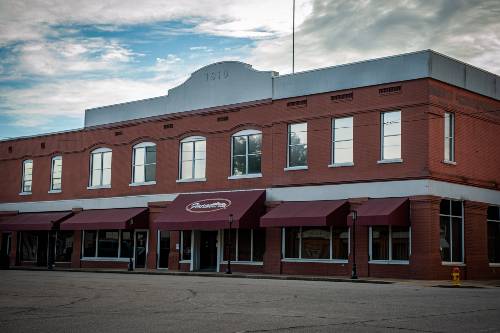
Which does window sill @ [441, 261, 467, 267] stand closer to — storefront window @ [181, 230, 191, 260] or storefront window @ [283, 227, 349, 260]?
storefront window @ [283, 227, 349, 260]

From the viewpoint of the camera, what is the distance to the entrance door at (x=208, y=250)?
37.4 m

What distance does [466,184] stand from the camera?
32.0 m

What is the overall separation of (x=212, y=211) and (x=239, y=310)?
68.4 feet

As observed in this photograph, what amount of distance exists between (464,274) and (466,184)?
391cm

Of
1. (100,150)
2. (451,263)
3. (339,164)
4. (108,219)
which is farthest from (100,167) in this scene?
(451,263)

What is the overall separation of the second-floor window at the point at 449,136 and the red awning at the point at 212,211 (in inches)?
348

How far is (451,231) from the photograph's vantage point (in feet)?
101

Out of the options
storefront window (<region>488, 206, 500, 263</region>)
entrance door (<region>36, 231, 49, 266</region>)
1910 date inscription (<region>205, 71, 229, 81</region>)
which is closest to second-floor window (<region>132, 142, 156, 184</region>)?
1910 date inscription (<region>205, 71, 229, 81</region>)

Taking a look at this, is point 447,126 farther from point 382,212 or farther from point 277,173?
point 277,173

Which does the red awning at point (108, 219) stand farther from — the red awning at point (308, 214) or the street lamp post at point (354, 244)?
the street lamp post at point (354, 244)

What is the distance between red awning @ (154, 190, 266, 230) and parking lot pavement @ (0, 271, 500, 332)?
12532 mm

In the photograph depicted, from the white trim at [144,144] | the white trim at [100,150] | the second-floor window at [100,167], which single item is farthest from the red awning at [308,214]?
the white trim at [100,150]

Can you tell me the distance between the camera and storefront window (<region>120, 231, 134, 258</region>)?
40572mm

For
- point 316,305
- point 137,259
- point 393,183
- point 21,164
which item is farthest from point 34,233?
point 316,305
